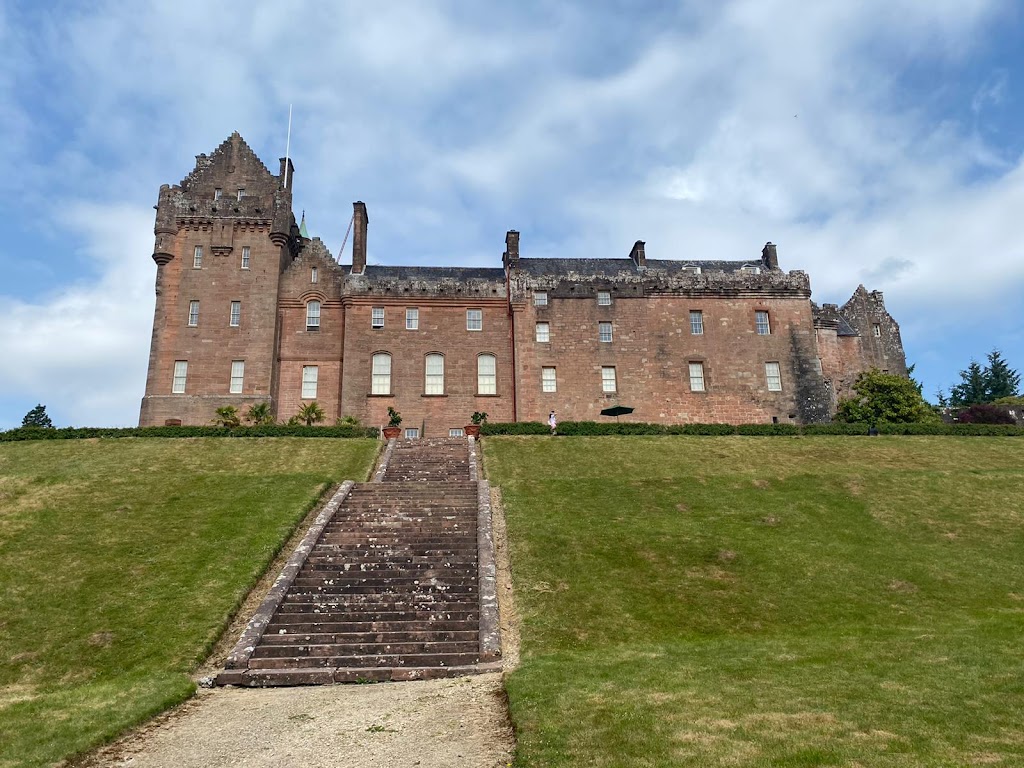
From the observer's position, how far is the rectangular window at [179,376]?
136ft

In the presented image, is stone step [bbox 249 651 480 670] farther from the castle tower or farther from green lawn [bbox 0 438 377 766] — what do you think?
the castle tower

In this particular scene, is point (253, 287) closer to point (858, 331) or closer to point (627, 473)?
Answer: point (627, 473)

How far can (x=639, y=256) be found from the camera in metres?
50.4

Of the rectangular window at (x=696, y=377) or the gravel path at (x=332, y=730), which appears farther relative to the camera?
the rectangular window at (x=696, y=377)

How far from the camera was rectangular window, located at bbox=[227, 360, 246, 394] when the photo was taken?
136 ft

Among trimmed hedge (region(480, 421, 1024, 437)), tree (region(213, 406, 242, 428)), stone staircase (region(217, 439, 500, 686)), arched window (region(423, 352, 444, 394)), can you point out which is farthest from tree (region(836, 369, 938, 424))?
tree (region(213, 406, 242, 428))

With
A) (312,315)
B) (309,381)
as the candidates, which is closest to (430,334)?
(312,315)

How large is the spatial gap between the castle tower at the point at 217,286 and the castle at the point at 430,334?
9cm

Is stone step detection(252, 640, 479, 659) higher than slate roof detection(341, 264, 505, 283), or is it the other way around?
slate roof detection(341, 264, 505, 283)

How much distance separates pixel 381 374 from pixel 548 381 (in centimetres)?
1099

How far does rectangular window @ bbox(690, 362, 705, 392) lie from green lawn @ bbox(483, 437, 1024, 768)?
10.6m

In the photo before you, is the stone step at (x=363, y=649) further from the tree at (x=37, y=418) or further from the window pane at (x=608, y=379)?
the tree at (x=37, y=418)

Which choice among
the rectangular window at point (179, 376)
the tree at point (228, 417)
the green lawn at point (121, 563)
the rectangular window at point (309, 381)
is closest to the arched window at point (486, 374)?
the rectangular window at point (309, 381)

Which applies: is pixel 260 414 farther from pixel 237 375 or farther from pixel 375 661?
pixel 375 661
